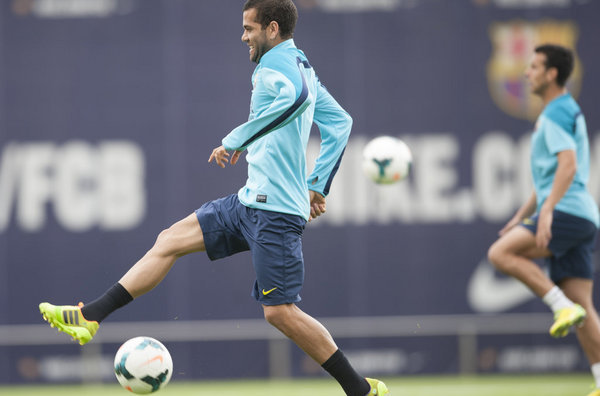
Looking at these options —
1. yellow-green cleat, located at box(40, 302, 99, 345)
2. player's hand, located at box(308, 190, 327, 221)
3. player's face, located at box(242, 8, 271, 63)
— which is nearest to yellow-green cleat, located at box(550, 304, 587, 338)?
player's hand, located at box(308, 190, 327, 221)

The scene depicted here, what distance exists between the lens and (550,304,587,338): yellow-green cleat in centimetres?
564

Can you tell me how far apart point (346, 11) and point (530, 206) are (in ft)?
10.4

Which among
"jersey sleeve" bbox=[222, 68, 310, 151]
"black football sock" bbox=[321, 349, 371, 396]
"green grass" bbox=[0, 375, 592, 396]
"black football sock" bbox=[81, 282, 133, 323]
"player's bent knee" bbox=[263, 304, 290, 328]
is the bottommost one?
"green grass" bbox=[0, 375, 592, 396]

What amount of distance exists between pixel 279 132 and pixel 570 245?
2209mm

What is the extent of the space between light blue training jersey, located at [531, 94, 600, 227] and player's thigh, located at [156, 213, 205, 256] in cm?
230

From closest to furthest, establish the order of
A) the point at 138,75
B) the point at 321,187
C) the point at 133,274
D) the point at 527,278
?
the point at 133,274
the point at 321,187
the point at 527,278
the point at 138,75

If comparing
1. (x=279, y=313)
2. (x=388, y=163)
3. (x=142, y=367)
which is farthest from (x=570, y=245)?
(x=142, y=367)

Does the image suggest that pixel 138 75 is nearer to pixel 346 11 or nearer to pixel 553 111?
pixel 346 11

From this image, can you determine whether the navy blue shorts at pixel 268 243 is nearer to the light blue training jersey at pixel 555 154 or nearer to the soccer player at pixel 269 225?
the soccer player at pixel 269 225

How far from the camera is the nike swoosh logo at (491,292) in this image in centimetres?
904

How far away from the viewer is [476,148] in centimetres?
901

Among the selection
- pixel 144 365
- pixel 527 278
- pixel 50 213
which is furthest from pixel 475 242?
pixel 144 365

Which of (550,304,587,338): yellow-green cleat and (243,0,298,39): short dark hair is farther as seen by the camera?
(550,304,587,338): yellow-green cleat

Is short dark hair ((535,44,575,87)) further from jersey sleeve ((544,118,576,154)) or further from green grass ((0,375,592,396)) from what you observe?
green grass ((0,375,592,396))
